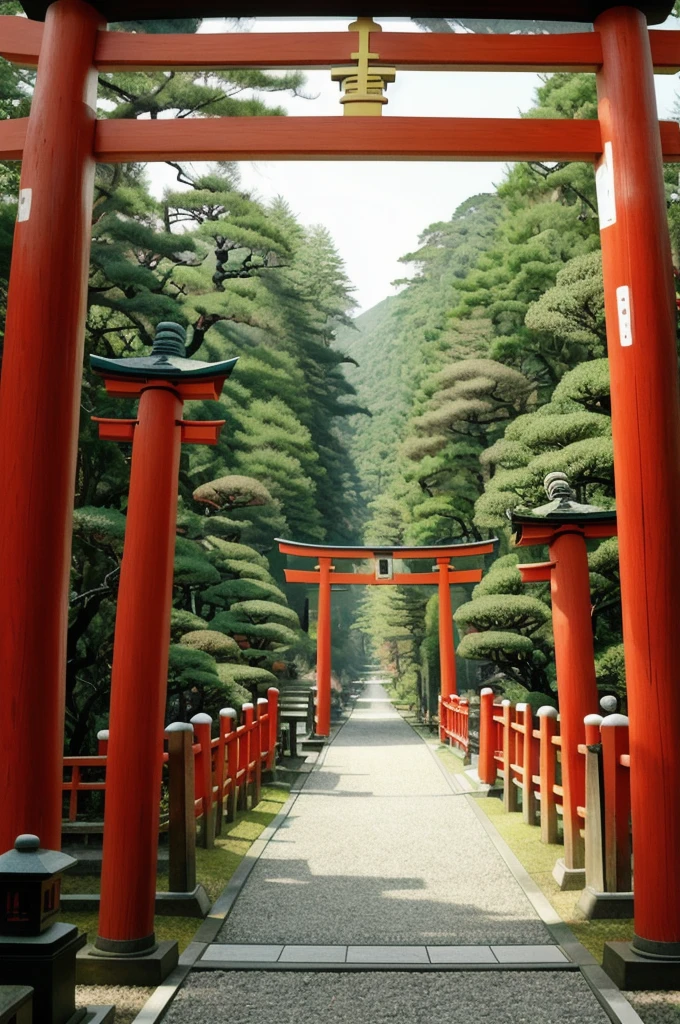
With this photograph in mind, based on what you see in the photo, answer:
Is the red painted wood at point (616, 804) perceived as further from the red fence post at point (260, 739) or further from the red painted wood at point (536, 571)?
the red fence post at point (260, 739)

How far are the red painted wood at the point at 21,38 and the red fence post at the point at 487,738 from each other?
793 cm

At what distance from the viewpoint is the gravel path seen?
512 cm

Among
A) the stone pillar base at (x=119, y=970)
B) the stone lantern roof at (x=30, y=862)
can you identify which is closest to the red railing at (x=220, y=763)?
the stone pillar base at (x=119, y=970)

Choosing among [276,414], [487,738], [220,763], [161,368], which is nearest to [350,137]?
[161,368]

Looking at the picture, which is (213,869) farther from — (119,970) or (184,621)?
(184,621)

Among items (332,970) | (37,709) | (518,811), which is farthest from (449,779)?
(37,709)

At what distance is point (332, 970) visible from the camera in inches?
171

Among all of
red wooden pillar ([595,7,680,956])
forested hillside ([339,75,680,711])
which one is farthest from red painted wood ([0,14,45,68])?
forested hillside ([339,75,680,711])

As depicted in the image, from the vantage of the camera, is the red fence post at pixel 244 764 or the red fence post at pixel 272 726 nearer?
the red fence post at pixel 244 764

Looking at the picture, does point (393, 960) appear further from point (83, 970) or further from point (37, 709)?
point (37, 709)

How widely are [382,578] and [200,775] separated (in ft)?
37.9

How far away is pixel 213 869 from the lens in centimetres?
663

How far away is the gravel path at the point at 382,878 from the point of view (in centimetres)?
512

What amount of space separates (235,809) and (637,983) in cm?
556
